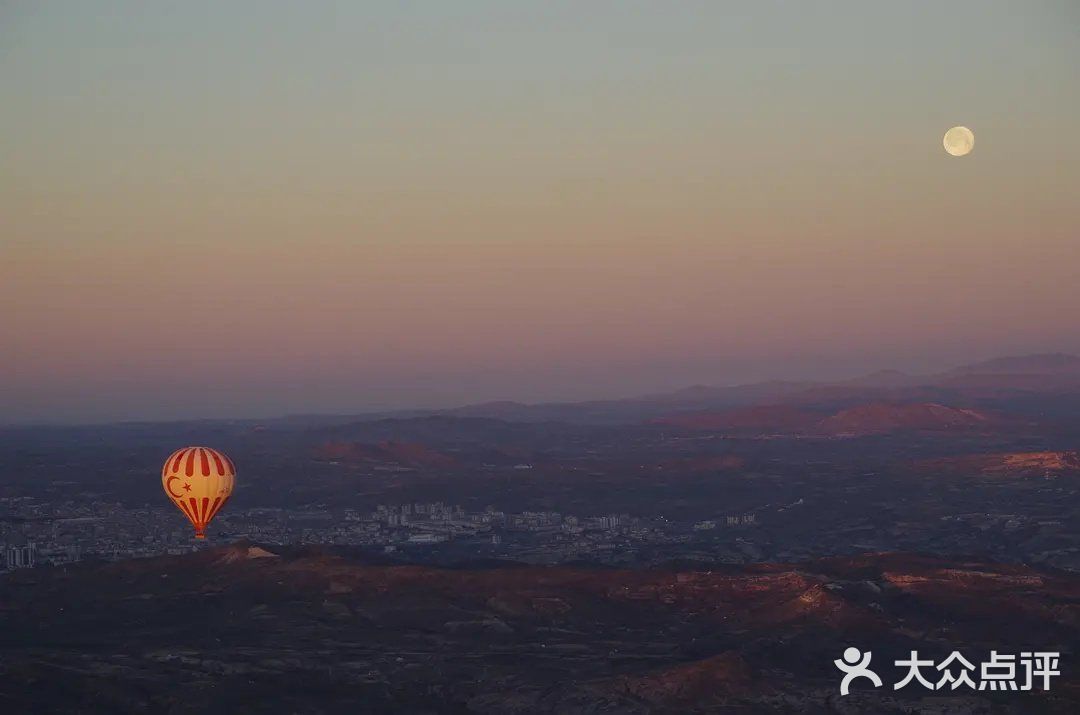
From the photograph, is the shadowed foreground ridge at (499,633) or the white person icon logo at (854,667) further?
the white person icon logo at (854,667)

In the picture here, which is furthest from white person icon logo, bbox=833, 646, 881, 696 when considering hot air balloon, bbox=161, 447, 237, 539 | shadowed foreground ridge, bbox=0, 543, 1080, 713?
hot air balloon, bbox=161, 447, 237, 539

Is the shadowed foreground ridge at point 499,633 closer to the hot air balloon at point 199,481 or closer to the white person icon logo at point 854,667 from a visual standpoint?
the white person icon logo at point 854,667

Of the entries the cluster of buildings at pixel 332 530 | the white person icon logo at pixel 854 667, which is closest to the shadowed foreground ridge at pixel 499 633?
the white person icon logo at pixel 854 667

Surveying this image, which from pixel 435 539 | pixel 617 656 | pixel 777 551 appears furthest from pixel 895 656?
pixel 435 539

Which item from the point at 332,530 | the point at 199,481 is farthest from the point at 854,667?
the point at 332,530

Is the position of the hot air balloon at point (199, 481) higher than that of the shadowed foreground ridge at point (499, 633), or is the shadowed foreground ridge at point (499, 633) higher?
the hot air balloon at point (199, 481)

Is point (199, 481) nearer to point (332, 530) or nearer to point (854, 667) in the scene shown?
point (332, 530)

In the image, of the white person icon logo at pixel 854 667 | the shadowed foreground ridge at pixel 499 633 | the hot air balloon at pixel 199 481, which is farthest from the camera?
the hot air balloon at pixel 199 481
